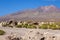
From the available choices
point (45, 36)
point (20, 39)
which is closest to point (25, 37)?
point (20, 39)

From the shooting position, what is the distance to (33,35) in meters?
24.1

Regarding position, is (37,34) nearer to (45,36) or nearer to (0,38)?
(45,36)

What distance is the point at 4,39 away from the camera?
24344 mm

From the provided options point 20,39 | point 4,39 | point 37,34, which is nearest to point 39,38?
point 37,34

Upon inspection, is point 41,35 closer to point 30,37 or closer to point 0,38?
point 30,37

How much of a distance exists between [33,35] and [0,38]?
12.0ft

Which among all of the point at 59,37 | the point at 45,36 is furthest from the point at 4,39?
the point at 59,37

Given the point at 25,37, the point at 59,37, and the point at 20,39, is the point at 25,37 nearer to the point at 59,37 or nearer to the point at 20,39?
the point at 20,39

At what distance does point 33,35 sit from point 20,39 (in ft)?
5.04

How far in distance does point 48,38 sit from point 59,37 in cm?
123

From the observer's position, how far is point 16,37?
23984 mm

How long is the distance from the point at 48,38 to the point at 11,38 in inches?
150

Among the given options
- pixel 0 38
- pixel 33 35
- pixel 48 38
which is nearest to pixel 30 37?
pixel 33 35

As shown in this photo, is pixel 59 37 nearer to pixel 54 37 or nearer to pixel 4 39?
pixel 54 37
